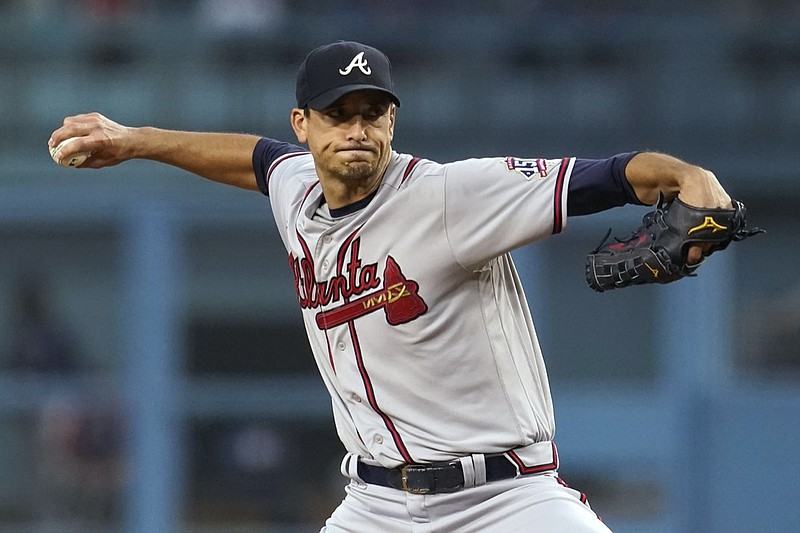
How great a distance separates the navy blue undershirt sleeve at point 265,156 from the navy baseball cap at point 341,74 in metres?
0.48

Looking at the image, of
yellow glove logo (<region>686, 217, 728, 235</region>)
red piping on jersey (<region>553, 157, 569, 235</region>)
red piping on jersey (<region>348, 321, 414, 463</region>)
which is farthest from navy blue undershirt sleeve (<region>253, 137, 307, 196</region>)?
yellow glove logo (<region>686, 217, 728, 235</region>)

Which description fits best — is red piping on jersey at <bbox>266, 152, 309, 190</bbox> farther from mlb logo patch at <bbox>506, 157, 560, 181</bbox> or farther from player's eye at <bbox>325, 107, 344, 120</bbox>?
mlb logo patch at <bbox>506, 157, 560, 181</bbox>

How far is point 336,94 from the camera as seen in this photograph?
3697mm

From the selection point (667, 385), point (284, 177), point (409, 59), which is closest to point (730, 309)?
point (667, 385)

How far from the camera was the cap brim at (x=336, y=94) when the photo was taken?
3676mm

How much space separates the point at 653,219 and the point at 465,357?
0.62m

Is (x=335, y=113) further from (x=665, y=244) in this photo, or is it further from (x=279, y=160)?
(x=665, y=244)

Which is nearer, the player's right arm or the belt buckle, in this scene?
the belt buckle

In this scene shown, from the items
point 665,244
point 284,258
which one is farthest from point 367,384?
point 284,258

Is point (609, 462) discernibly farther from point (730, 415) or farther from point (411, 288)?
point (411, 288)

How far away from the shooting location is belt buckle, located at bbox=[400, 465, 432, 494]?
3.72 meters

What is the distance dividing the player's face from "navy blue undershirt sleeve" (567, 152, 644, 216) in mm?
538

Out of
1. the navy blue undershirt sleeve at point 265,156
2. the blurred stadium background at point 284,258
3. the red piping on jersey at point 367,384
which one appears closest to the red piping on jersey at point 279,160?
the navy blue undershirt sleeve at point 265,156

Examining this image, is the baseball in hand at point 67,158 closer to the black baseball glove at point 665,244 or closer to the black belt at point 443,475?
the black belt at point 443,475
